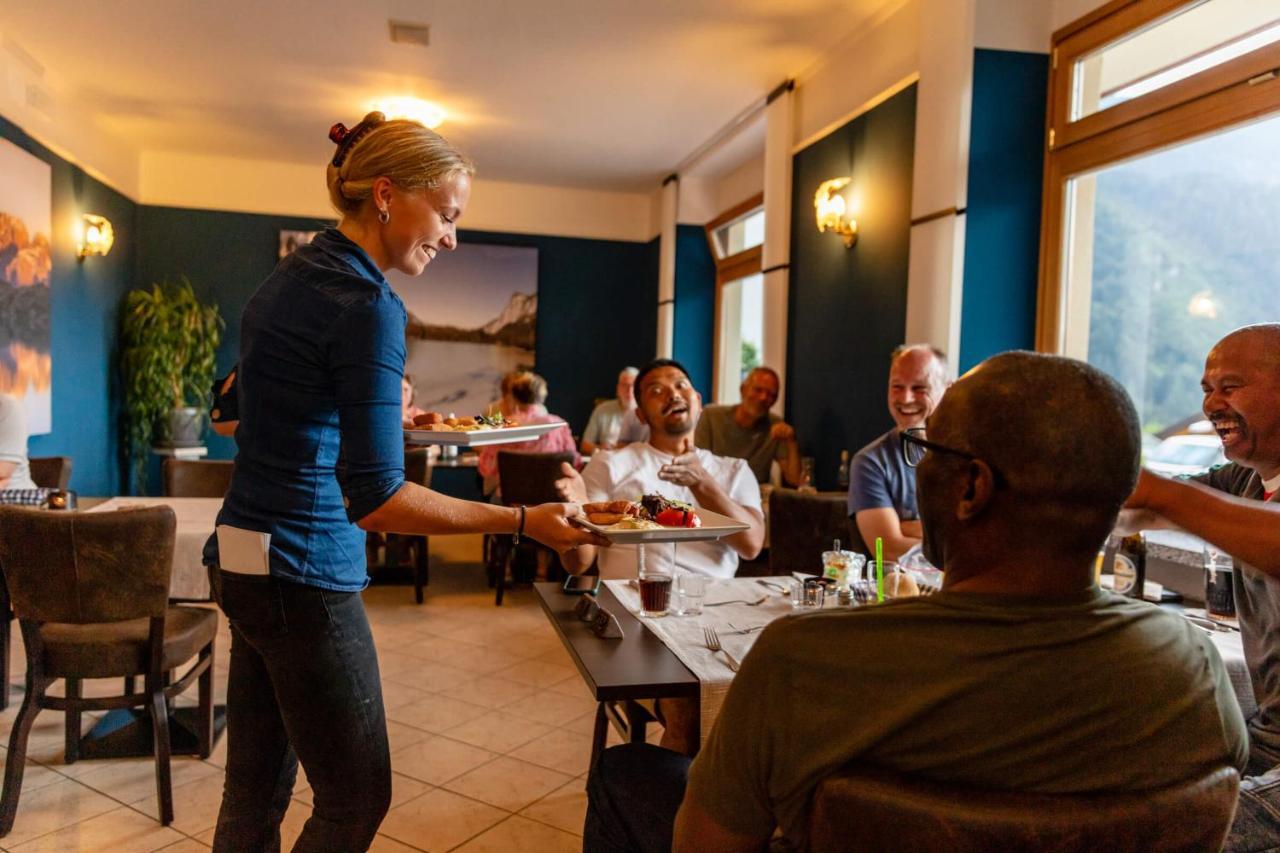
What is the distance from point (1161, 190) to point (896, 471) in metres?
1.60

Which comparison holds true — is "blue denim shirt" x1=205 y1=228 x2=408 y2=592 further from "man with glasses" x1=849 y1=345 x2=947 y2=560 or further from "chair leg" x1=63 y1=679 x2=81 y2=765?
"chair leg" x1=63 y1=679 x2=81 y2=765

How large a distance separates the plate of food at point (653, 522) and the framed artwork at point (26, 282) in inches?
A: 196

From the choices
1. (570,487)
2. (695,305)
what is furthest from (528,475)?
(695,305)

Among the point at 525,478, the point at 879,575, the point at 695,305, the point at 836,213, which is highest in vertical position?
the point at 836,213

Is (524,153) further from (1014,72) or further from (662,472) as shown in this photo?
(662,472)

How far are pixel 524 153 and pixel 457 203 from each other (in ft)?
21.8

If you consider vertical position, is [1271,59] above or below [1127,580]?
above

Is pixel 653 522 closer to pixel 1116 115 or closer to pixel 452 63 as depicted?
pixel 1116 115

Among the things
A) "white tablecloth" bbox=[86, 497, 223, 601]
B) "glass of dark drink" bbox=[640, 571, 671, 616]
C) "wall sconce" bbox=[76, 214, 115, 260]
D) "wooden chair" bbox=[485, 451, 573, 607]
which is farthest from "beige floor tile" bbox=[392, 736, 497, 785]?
"wall sconce" bbox=[76, 214, 115, 260]

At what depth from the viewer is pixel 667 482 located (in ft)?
8.96

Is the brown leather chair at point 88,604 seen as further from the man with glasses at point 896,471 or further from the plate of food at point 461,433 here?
the man with glasses at point 896,471

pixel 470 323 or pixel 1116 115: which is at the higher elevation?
pixel 1116 115

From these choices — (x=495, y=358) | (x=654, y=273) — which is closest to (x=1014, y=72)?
(x=654, y=273)

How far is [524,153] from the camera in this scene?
7902mm
